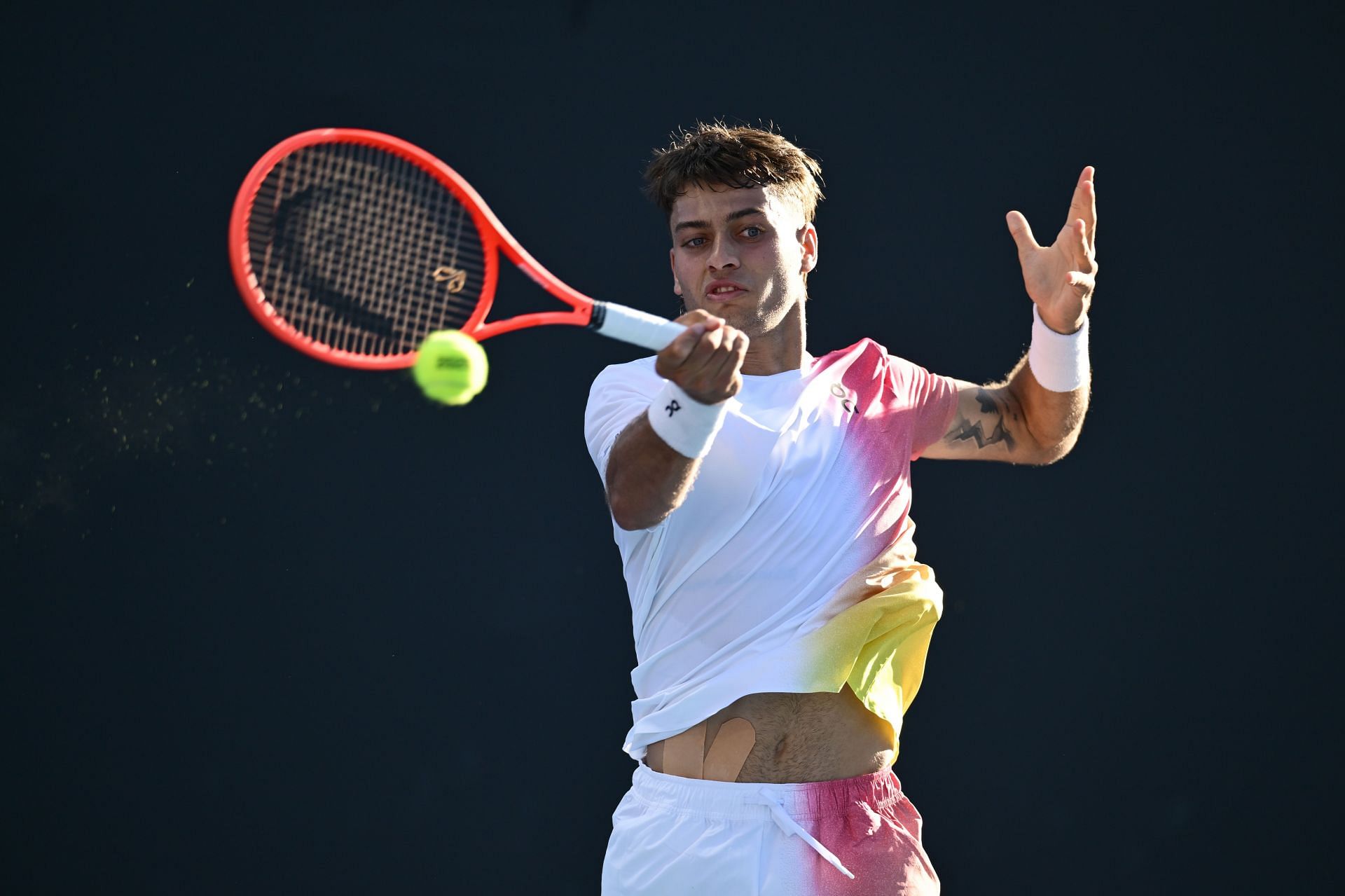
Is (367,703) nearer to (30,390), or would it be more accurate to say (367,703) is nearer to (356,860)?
(356,860)

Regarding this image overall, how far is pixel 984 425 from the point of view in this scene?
2527 millimetres

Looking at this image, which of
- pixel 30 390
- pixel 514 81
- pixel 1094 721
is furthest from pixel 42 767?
pixel 1094 721

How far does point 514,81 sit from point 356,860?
198 cm

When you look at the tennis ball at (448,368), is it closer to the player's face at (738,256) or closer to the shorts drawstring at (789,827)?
the player's face at (738,256)

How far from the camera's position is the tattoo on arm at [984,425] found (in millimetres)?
2508

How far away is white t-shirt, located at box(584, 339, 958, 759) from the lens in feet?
6.74

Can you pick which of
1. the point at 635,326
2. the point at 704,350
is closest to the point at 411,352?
the point at 635,326

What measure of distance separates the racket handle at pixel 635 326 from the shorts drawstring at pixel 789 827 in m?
0.72

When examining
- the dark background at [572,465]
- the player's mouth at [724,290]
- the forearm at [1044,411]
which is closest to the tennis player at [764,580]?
the player's mouth at [724,290]

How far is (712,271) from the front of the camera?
2293 mm

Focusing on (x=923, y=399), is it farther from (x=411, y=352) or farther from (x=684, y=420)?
(x=411, y=352)

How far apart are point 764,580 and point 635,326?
1.70ft

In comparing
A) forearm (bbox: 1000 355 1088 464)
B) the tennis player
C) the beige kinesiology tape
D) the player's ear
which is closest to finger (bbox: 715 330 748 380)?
the tennis player

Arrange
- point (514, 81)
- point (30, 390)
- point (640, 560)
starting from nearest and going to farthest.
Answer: point (640, 560) → point (30, 390) → point (514, 81)
